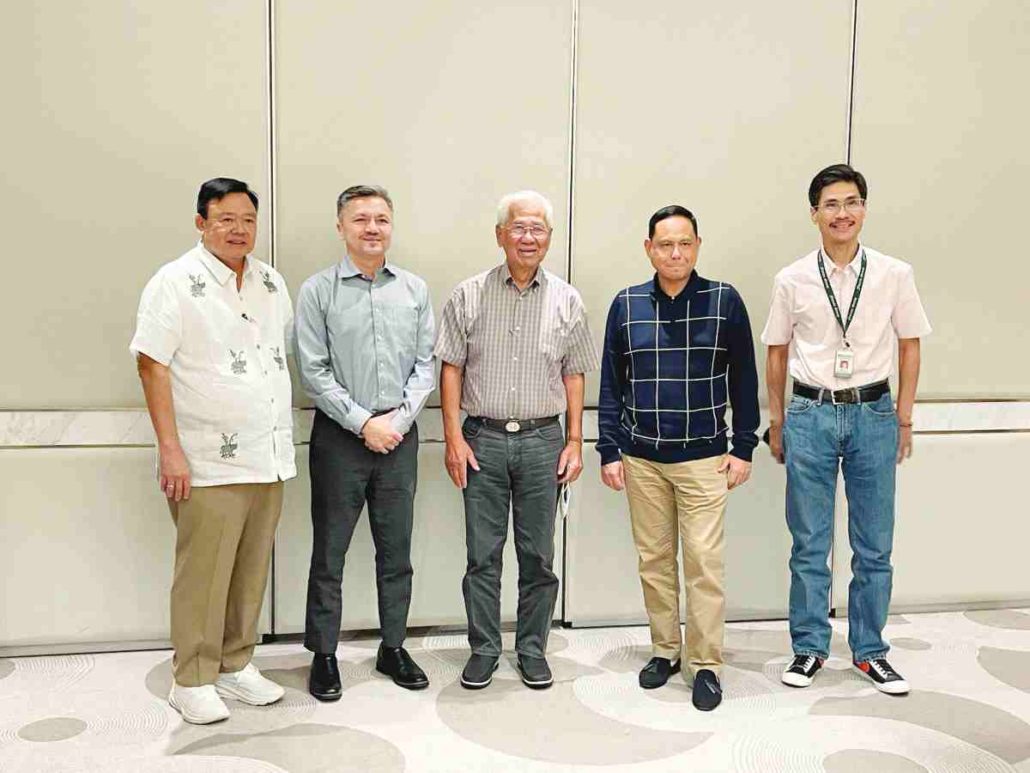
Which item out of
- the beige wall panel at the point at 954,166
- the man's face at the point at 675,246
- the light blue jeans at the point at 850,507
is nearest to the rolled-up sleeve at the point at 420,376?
the man's face at the point at 675,246

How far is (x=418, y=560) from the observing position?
369cm

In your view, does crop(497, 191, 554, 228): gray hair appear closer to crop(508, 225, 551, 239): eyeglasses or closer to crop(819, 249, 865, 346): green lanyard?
crop(508, 225, 551, 239): eyeglasses

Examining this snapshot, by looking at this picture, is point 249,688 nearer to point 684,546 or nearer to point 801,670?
point 684,546

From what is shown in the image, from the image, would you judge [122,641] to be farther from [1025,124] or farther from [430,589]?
[1025,124]

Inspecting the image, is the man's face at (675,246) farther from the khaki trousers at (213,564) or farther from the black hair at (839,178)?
the khaki trousers at (213,564)

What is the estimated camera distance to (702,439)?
3.05m

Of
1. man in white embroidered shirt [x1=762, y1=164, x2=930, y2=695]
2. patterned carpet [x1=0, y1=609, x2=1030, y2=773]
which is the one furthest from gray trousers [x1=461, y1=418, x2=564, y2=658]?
man in white embroidered shirt [x1=762, y1=164, x2=930, y2=695]

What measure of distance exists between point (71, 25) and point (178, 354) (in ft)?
4.63

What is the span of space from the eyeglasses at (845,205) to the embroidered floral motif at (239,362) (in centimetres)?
201

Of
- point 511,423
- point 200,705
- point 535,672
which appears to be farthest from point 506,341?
point 200,705

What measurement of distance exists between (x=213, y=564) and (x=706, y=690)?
166 centimetres

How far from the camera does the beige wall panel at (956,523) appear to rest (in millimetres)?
3953

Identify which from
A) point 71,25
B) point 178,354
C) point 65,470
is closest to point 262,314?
point 178,354

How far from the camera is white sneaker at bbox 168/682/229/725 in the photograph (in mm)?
2873
